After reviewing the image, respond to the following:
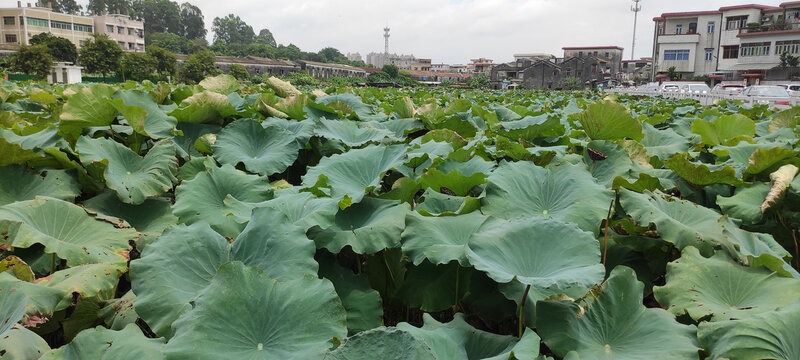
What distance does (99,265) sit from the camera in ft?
3.61

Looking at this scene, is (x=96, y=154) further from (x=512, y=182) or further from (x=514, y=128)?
(x=514, y=128)

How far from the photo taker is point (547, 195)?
135 centimetres

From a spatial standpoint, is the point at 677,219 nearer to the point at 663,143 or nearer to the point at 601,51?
the point at 663,143

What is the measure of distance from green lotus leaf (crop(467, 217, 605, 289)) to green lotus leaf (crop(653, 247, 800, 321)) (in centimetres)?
23

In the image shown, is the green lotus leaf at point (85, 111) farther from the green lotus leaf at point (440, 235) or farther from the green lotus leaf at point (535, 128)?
the green lotus leaf at point (535, 128)

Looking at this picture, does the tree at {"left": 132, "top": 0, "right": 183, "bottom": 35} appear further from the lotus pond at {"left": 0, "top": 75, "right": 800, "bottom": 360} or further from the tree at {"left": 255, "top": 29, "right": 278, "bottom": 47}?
the lotus pond at {"left": 0, "top": 75, "right": 800, "bottom": 360}

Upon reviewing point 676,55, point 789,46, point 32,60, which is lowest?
point 32,60

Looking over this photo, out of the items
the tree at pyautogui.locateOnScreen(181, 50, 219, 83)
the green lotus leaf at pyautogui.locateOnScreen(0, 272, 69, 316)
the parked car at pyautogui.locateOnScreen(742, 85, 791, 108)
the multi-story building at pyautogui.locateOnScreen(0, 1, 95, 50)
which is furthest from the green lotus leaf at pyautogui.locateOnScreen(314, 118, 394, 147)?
the multi-story building at pyautogui.locateOnScreen(0, 1, 95, 50)

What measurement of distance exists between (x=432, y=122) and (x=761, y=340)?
5.99 ft

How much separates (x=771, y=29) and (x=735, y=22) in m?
4.48

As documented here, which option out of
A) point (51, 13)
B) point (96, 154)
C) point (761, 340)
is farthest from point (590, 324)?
point (51, 13)

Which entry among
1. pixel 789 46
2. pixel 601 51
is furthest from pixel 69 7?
pixel 789 46

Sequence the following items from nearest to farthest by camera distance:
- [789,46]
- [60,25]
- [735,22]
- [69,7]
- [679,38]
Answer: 1. [789,46]
2. [735,22]
3. [679,38]
4. [60,25]
5. [69,7]

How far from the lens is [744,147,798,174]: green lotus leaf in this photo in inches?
60.6
